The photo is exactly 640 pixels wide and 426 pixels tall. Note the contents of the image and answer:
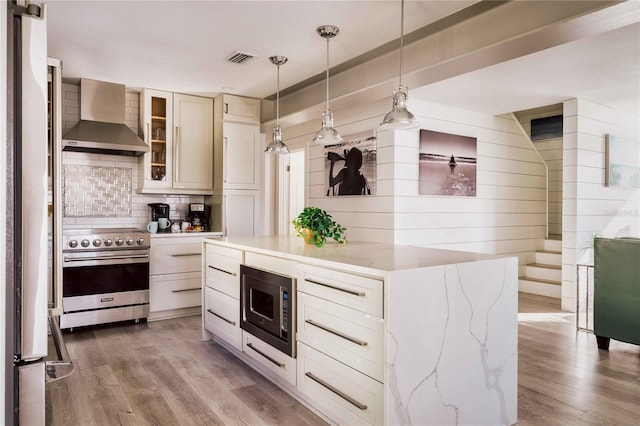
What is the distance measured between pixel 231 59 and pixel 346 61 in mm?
1034

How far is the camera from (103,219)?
4.82 m

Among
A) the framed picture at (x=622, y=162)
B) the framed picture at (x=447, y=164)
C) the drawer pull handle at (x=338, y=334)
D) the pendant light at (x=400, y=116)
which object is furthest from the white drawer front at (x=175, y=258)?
the framed picture at (x=622, y=162)

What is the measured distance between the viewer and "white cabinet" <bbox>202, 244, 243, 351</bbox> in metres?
3.14

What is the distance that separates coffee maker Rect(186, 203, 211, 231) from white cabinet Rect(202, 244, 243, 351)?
65.5 inches

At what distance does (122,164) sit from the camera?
4.92 meters

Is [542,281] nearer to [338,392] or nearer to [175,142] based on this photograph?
[338,392]

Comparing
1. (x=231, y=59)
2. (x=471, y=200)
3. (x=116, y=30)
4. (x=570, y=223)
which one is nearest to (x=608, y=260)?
(x=570, y=223)

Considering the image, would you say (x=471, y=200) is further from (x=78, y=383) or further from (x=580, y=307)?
(x=78, y=383)

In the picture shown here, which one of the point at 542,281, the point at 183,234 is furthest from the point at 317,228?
the point at 542,281

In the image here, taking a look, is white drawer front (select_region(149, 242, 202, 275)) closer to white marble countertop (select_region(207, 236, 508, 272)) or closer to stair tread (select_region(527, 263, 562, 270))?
white marble countertop (select_region(207, 236, 508, 272))

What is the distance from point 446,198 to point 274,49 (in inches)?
99.5

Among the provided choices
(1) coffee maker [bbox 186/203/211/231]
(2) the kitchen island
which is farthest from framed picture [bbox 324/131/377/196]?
(2) the kitchen island

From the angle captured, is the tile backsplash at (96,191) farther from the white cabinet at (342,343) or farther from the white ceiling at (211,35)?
the white cabinet at (342,343)

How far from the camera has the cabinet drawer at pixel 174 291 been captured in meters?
4.40
